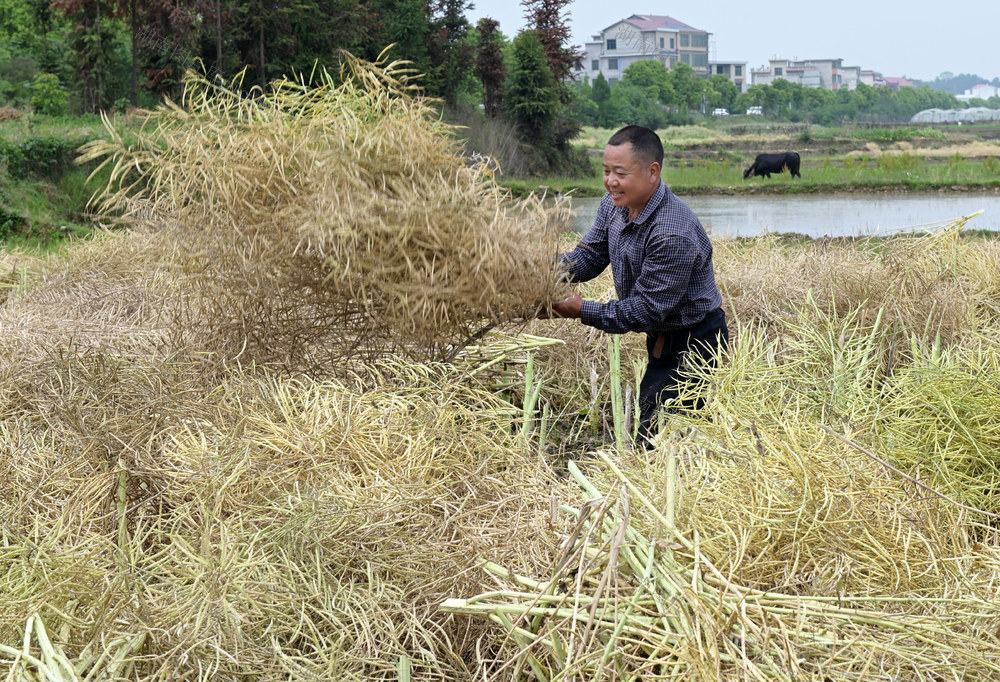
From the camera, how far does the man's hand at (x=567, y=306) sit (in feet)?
10.1

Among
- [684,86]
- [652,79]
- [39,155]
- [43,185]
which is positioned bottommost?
[43,185]

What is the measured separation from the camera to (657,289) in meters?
3.31

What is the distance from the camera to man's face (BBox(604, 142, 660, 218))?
11.0 feet

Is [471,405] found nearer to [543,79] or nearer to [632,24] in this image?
[543,79]

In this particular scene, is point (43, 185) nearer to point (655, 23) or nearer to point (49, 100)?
point (49, 100)

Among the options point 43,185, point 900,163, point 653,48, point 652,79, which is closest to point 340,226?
point 43,185

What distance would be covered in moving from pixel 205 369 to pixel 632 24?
399 ft

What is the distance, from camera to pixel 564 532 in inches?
78.1

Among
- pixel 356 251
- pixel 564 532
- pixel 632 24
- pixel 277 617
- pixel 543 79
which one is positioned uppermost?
pixel 632 24

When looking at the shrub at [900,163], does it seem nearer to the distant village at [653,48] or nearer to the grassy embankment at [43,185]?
the grassy embankment at [43,185]

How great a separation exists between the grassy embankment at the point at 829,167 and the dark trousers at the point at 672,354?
513 centimetres

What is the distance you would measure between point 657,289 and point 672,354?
338mm

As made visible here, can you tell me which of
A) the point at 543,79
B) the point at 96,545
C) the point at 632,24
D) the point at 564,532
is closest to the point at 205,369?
the point at 96,545

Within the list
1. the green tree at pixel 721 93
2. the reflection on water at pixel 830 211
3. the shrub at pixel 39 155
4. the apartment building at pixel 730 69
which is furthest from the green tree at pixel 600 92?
the apartment building at pixel 730 69
